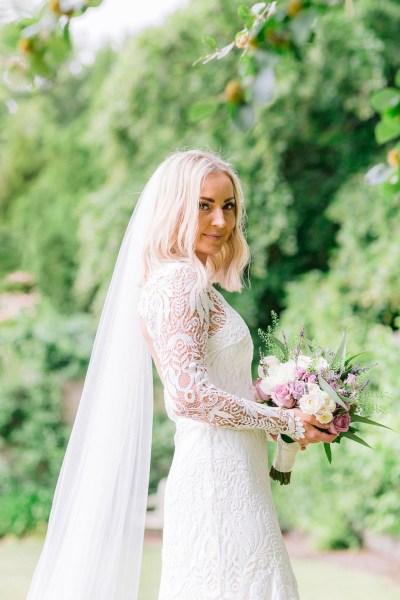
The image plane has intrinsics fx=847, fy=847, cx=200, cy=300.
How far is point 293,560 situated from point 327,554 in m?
0.28

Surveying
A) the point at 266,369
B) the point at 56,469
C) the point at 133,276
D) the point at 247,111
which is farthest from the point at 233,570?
the point at 56,469

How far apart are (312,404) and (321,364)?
16cm

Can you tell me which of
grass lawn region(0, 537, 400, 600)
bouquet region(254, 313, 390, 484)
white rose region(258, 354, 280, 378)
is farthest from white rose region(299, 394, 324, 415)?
grass lawn region(0, 537, 400, 600)

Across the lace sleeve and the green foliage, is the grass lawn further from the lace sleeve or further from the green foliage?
the lace sleeve

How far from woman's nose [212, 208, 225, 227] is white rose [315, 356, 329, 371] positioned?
46cm

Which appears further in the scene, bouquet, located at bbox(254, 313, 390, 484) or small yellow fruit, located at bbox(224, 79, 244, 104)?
bouquet, located at bbox(254, 313, 390, 484)

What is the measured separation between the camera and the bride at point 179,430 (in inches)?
82.3

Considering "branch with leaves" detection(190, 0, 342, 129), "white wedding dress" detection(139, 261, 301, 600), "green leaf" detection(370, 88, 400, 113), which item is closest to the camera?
"branch with leaves" detection(190, 0, 342, 129)

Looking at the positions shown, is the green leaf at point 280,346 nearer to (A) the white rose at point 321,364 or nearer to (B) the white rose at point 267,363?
(B) the white rose at point 267,363

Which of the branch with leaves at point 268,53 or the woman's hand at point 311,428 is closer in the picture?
the branch with leaves at point 268,53

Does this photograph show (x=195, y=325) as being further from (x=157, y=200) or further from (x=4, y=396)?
(x=4, y=396)

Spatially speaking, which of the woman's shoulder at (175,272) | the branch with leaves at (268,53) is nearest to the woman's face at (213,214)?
the woman's shoulder at (175,272)

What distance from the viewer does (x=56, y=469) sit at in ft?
26.2

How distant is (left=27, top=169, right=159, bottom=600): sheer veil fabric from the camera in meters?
2.31
